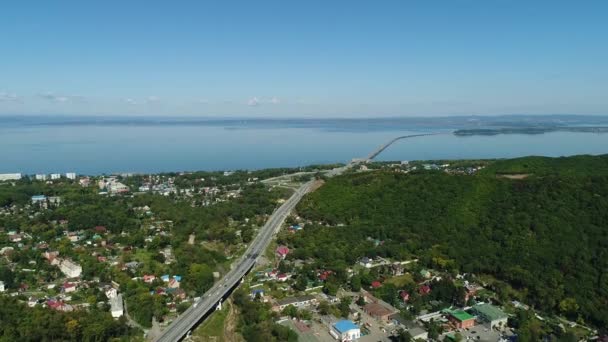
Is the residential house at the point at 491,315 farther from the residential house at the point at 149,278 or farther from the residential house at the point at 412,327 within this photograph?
the residential house at the point at 149,278

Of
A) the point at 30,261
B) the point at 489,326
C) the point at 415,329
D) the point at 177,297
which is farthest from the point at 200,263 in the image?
the point at 489,326

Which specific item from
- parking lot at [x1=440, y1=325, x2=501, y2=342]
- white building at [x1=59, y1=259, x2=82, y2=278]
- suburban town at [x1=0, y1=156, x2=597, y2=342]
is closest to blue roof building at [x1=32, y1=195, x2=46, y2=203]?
suburban town at [x1=0, y1=156, x2=597, y2=342]

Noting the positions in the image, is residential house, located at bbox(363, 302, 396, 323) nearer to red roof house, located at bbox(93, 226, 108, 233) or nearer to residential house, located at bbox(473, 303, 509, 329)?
residential house, located at bbox(473, 303, 509, 329)

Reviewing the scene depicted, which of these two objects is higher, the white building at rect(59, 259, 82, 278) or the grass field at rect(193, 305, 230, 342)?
the white building at rect(59, 259, 82, 278)

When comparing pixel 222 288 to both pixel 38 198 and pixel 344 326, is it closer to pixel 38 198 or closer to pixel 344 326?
pixel 344 326

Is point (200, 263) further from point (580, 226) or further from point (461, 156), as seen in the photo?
point (461, 156)

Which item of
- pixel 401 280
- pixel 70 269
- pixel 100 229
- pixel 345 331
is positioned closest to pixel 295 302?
pixel 345 331
